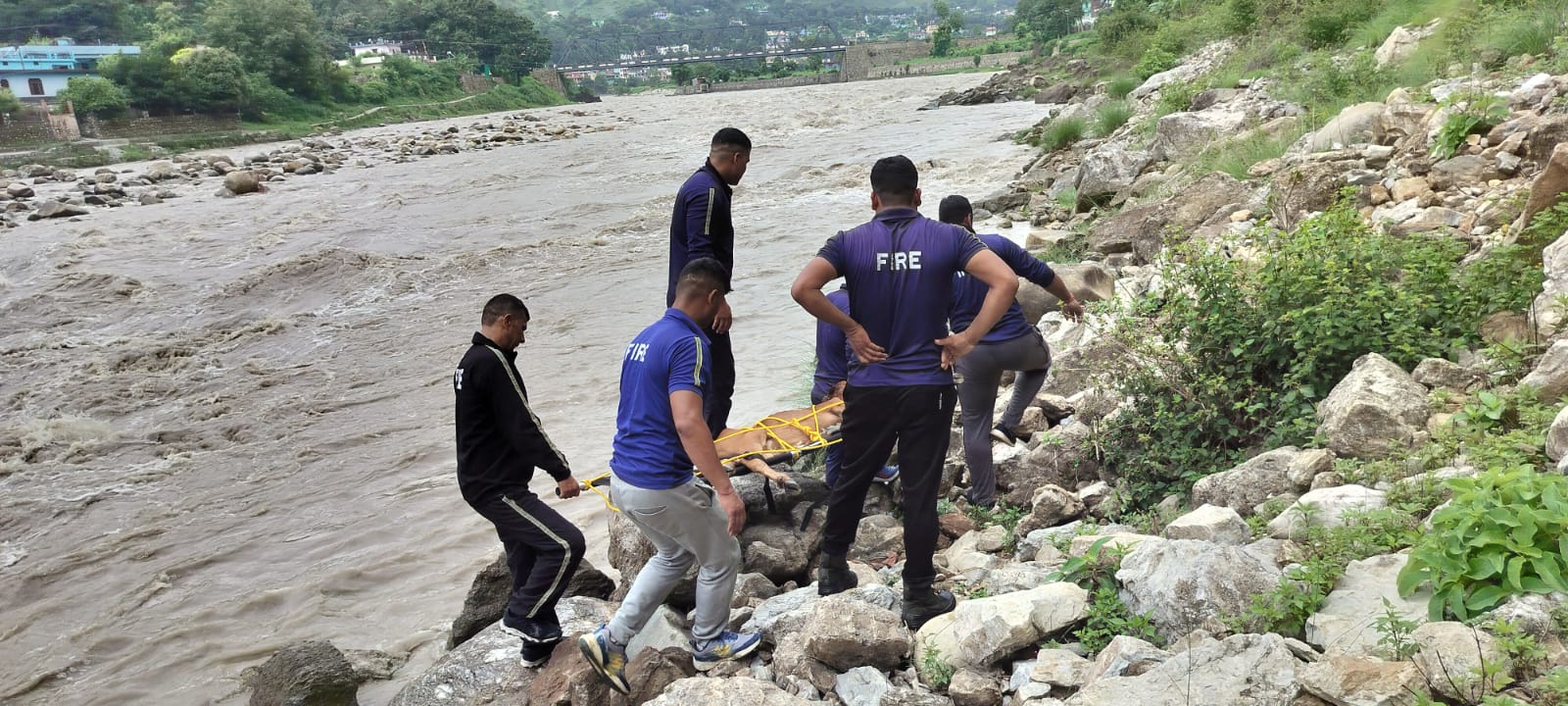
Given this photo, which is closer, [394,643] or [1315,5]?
[394,643]

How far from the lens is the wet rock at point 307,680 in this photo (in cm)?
459

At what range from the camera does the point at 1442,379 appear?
4387 millimetres

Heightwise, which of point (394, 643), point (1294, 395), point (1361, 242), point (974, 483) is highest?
point (1361, 242)

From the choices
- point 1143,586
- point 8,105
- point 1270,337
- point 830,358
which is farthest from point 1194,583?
point 8,105

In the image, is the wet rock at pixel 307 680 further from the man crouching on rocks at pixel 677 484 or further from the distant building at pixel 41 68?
the distant building at pixel 41 68

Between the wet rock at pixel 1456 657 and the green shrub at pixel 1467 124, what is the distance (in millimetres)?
5443

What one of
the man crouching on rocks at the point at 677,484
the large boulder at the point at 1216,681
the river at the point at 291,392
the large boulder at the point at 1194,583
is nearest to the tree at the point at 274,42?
the river at the point at 291,392

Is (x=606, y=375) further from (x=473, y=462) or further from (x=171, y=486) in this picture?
(x=473, y=462)

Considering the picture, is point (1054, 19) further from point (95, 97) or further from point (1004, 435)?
point (1004, 435)

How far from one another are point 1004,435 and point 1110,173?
7973 millimetres

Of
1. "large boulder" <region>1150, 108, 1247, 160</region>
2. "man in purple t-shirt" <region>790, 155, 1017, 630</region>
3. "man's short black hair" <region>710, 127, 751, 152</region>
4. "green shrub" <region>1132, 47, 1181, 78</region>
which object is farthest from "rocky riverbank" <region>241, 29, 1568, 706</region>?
"green shrub" <region>1132, 47, 1181, 78</region>

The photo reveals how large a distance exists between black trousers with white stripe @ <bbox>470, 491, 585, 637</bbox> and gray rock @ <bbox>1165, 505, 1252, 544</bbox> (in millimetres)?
2349

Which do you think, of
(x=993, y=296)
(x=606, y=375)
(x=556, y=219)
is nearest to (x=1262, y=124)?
(x=606, y=375)

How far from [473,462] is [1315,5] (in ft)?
53.6
